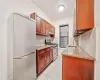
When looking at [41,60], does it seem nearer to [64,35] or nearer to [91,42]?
[91,42]

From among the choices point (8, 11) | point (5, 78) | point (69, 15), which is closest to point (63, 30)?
point (69, 15)

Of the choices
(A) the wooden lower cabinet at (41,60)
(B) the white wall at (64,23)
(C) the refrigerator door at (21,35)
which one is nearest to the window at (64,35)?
(B) the white wall at (64,23)

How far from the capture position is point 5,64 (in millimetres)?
1860

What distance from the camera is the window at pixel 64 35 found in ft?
18.3

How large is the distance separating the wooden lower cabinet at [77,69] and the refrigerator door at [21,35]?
2.96 ft

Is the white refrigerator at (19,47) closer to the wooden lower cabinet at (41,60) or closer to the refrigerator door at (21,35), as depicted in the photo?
the refrigerator door at (21,35)

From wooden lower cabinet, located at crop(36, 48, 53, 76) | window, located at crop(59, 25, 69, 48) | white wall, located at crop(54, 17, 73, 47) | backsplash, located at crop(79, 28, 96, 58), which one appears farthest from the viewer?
window, located at crop(59, 25, 69, 48)

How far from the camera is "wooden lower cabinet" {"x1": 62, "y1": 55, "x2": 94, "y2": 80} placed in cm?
137

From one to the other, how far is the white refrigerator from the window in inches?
157

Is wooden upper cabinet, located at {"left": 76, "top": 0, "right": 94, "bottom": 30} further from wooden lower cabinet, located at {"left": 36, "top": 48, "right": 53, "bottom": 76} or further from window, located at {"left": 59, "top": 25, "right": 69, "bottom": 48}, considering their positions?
window, located at {"left": 59, "top": 25, "right": 69, "bottom": 48}

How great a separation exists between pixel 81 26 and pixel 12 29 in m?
1.31

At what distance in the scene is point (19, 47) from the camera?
1.63 meters

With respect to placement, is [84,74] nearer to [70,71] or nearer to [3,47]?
[70,71]

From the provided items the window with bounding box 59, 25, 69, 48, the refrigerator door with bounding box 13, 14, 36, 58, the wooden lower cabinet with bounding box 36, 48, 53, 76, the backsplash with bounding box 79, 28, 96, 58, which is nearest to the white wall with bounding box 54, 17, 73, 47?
the window with bounding box 59, 25, 69, 48
